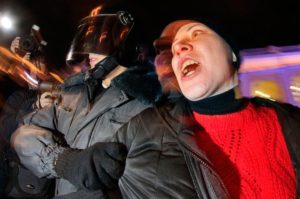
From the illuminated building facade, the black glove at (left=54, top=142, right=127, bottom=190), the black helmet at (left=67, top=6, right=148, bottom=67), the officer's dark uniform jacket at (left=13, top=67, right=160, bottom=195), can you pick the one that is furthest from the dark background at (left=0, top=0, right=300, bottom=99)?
the black glove at (left=54, top=142, right=127, bottom=190)

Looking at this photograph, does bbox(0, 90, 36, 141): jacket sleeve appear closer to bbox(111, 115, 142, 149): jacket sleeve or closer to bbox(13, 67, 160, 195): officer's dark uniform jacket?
bbox(13, 67, 160, 195): officer's dark uniform jacket

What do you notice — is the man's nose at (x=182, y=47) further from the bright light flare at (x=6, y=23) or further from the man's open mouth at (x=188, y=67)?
the bright light flare at (x=6, y=23)

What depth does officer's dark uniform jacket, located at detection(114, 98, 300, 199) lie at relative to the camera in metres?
1.38

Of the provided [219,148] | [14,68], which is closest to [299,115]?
[219,148]

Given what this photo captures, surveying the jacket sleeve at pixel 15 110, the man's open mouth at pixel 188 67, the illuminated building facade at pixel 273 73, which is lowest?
the illuminated building facade at pixel 273 73

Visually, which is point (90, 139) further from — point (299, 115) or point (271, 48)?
point (271, 48)

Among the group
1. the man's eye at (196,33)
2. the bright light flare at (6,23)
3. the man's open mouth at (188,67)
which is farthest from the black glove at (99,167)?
the bright light flare at (6,23)

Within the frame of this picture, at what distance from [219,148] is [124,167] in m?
0.49

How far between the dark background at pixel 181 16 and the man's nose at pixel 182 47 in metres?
3.79

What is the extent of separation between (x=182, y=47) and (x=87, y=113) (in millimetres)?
820

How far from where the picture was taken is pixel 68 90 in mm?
2463

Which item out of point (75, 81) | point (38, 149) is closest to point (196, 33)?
point (75, 81)

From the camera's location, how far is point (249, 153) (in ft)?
5.20

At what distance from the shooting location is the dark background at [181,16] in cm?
701
